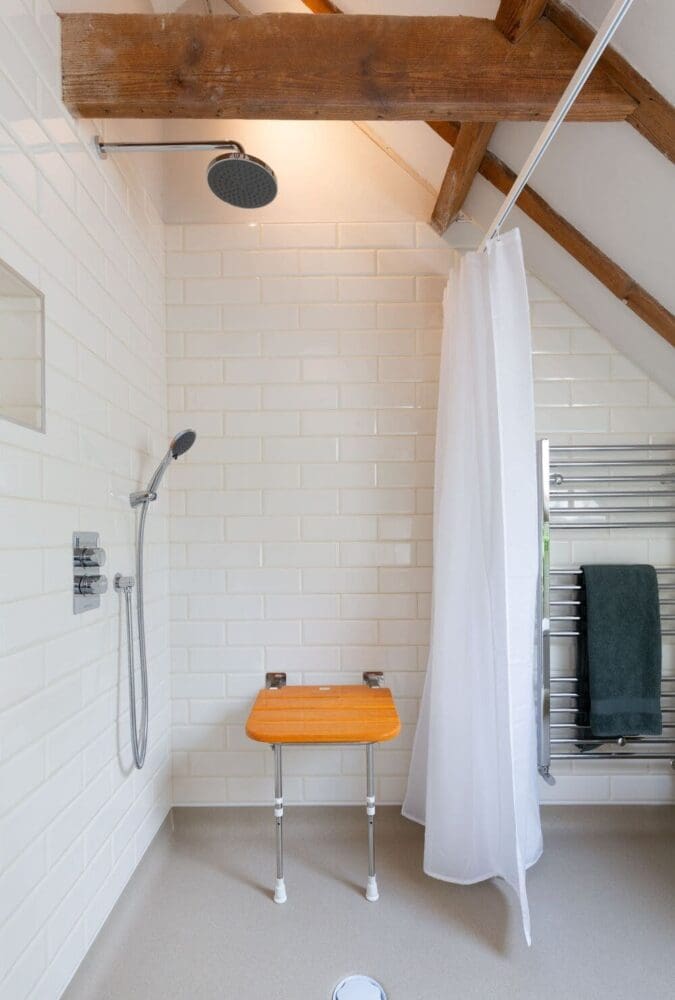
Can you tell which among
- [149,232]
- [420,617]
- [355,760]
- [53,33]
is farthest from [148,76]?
[355,760]

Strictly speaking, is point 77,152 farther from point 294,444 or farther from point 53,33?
point 294,444

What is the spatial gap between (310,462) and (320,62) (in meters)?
1.21

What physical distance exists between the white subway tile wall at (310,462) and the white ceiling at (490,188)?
10cm

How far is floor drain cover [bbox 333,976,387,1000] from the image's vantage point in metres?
1.40

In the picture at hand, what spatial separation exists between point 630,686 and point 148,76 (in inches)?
94.5

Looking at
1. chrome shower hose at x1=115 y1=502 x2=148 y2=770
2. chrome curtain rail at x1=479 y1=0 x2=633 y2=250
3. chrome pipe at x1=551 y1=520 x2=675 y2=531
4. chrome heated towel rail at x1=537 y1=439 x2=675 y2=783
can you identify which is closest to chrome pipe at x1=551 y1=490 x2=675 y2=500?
chrome heated towel rail at x1=537 y1=439 x2=675 y2=783

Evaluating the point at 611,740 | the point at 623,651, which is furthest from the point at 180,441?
the point at 611,740

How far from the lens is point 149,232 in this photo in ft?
6.40

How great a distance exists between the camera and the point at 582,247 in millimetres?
1802

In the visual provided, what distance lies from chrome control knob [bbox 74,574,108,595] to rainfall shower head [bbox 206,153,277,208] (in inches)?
41.8

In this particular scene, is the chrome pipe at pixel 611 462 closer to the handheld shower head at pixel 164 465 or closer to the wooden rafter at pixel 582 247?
the wooden rafter at pixel 582 247

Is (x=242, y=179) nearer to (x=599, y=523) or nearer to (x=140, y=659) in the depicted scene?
(x=140, y=659)

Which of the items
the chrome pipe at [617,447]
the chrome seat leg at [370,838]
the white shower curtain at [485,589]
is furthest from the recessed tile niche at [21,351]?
the chrome pipe at [617,447]

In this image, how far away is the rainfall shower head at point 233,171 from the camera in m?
1.38
